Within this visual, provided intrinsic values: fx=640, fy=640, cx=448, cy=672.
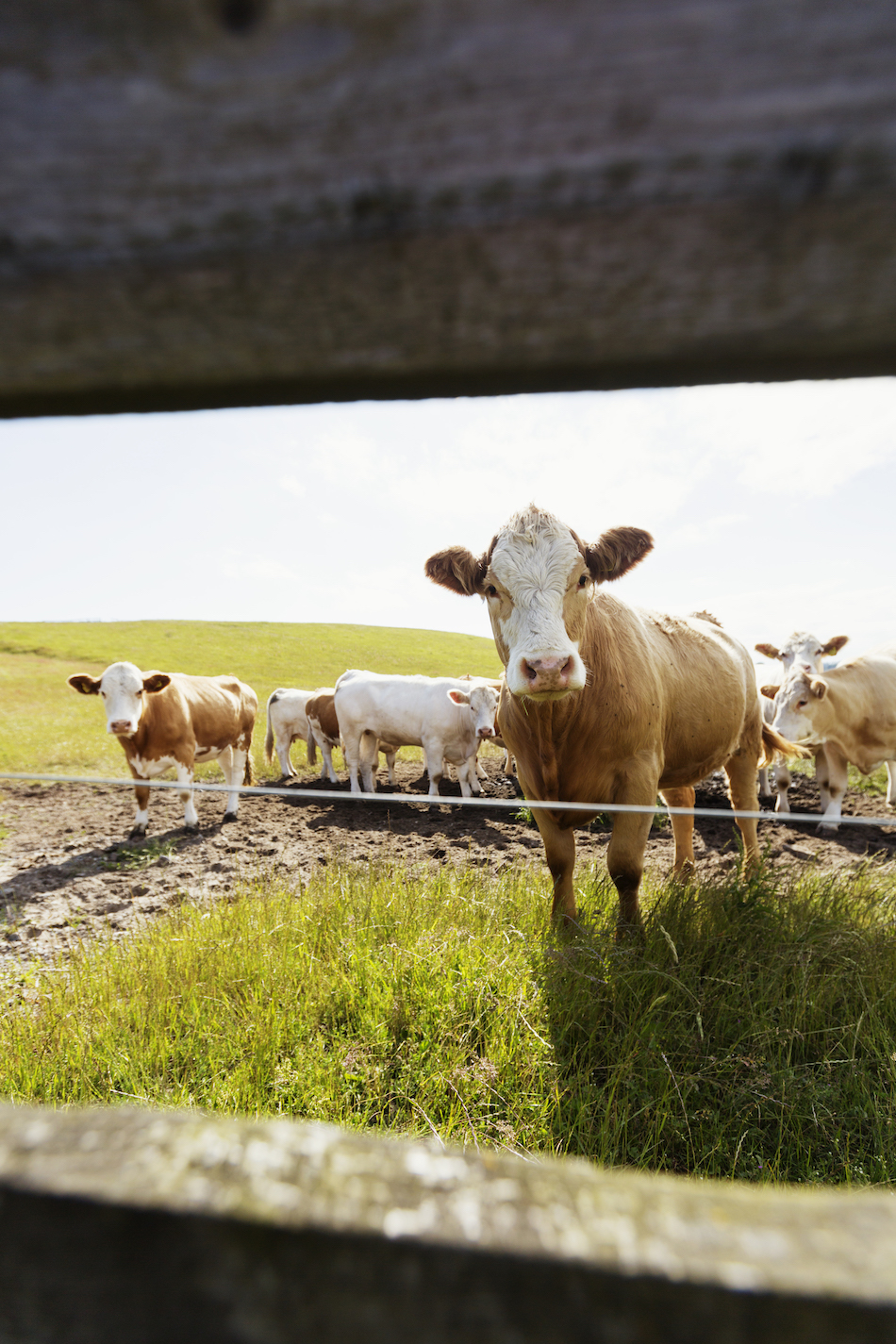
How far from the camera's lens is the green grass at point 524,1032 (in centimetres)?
239

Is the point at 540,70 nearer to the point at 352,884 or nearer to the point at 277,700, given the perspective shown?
the point at 352,884

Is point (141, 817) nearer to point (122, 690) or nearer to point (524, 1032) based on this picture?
point (122, 690)

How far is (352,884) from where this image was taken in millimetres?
4613

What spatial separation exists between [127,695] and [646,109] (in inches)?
348

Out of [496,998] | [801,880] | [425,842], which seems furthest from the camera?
[425,842]

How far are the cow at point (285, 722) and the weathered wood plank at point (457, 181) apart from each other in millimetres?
14563

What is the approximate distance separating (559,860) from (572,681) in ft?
4.33

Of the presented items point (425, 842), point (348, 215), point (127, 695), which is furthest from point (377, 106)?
point (127, 695)

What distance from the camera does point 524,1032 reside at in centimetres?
277

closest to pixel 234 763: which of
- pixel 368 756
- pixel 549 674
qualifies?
pixel 368 756

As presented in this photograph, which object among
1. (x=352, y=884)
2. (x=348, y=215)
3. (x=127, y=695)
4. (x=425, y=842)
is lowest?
(x=425, y=842)

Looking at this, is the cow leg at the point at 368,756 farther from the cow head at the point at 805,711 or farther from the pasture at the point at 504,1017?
the cow head at the point at 805,711

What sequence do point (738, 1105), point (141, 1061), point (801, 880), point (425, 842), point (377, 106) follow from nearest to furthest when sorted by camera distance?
point (377, 106) → point (738, 1105) → point (141, 1061) → point (801, 880) → point (425, 842)

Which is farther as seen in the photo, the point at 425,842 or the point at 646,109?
the point at 425,842
